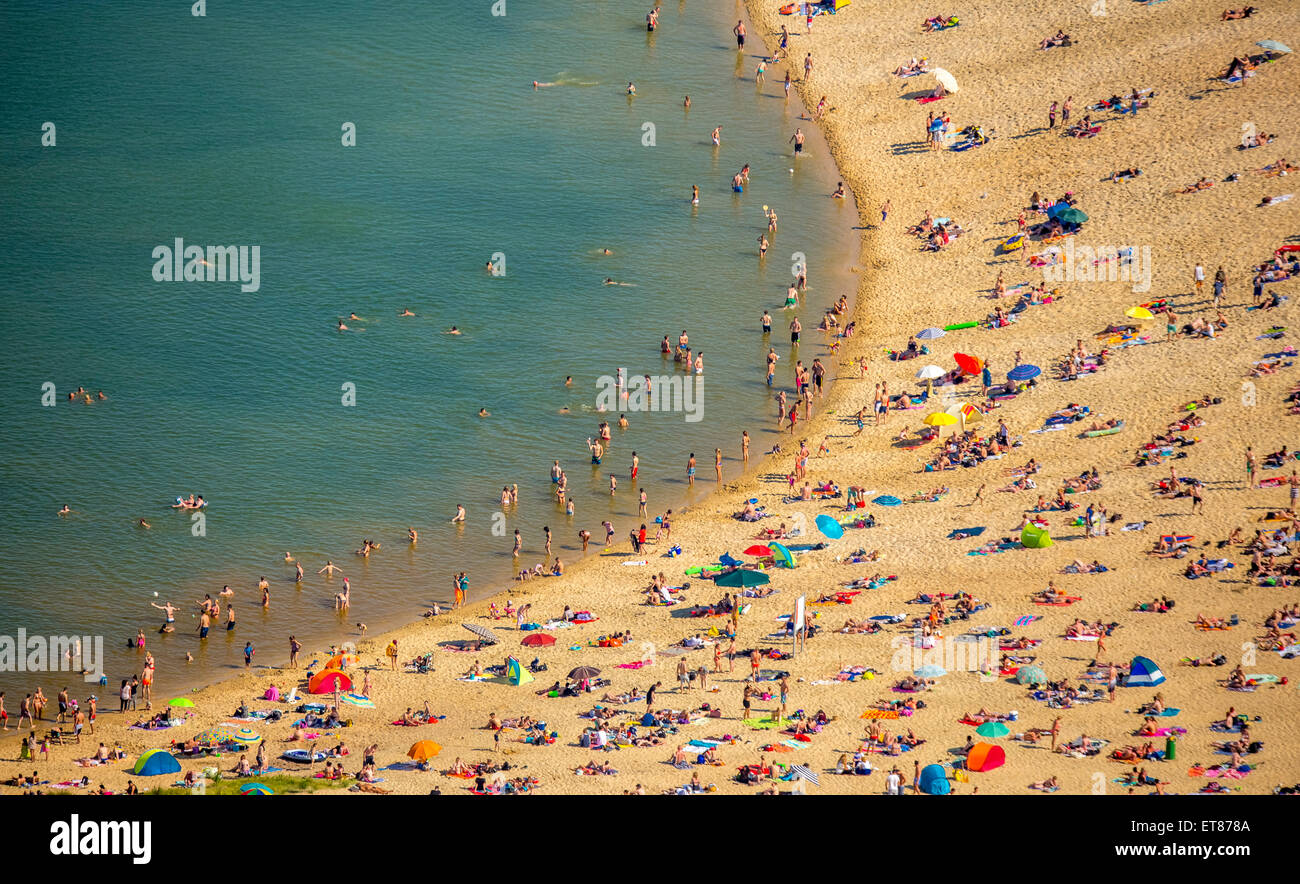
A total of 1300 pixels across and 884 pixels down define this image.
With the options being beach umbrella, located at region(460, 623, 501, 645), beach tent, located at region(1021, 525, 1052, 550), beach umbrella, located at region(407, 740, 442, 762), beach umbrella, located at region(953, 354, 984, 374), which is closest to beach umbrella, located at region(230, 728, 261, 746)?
beach umbrella, located at region(407, 740, 442, 762)

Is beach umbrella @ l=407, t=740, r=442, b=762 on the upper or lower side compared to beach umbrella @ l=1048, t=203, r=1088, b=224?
lower

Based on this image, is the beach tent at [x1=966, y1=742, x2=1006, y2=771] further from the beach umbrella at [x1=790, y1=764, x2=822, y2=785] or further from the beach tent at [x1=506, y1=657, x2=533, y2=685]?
the beach tent at [x1=506, y1=657, x2=533, y2=685]

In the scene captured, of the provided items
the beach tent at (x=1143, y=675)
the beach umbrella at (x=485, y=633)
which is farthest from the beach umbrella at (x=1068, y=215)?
the beach umbrella at (x=485, y=633)

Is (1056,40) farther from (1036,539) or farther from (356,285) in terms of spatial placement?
(1036,539)

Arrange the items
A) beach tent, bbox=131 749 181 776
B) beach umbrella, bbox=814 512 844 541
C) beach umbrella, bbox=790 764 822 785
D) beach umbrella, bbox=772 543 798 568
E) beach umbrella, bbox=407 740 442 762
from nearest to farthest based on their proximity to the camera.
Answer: beach umbrella, bbox=790 764 822 785, beach tent, bbox=131 749 181 776, beach umbrella, bbox=407 740 442 762, beach umbrella, bbox=772 543 798 568, beach umbrella, bbox=814 512 844 541

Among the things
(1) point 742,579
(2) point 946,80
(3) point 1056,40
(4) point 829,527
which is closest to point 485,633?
(1) point 742,579
